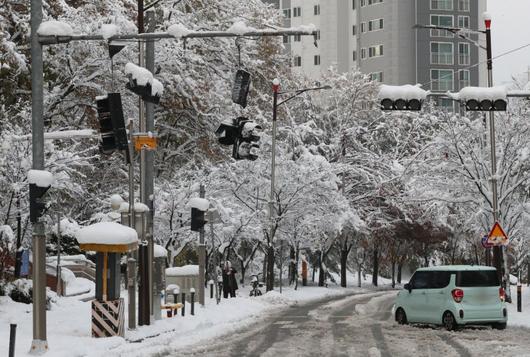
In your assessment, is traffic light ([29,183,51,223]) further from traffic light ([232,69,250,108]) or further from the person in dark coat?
the person in dark coat

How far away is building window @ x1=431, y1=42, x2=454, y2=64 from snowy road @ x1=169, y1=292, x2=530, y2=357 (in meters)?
71.9

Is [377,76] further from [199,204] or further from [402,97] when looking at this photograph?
[402,97]

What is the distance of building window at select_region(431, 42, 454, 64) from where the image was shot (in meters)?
97.4

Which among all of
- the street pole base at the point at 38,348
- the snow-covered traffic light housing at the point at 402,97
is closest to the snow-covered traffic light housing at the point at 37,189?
the street pole base at the point at 38,348

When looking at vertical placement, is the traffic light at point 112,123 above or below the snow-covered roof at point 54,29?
below

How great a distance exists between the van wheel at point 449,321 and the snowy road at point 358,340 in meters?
0.25

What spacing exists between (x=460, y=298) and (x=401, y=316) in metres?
2.62

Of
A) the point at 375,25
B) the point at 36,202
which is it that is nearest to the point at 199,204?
the point at 36,202

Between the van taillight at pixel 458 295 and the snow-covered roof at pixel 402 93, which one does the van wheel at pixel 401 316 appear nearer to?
the van taillight at pixel 458 295

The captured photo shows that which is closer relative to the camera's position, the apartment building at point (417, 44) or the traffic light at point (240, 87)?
the traffic light at point (240, 87)

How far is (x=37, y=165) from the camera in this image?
680 inches

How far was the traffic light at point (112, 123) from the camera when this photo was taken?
19422mm

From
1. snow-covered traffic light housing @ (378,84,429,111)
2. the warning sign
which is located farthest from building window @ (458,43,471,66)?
snow-covered traffic light housing @ (378,84,429,111)

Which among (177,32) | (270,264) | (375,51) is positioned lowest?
(270,264)
